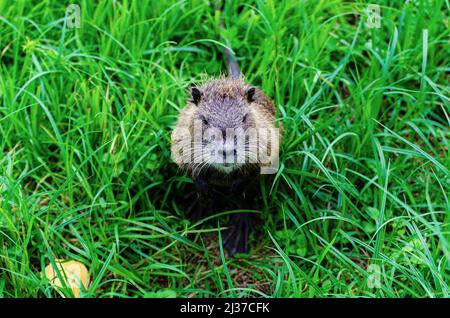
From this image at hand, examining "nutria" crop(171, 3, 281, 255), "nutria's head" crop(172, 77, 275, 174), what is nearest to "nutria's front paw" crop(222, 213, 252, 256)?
"nutria" crop(171, 3, 281, 255)

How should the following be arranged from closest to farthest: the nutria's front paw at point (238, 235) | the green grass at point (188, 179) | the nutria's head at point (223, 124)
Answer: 1. the nutria's head at point (223, 124)
2. the green grass at point (188, 179)
3. the nutria's front paw at point (238, 235)

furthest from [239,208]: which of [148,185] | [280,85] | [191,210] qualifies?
[280,85]

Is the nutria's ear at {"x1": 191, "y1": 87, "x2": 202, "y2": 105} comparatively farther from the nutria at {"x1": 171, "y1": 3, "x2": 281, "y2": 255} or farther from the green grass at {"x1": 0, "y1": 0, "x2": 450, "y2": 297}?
Result: the green grass at {"x1": 0, "y1": 0, "x2": 450, "y2": 297}

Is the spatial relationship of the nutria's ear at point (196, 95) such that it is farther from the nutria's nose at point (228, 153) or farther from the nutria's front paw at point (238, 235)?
the nutria's front paw at point (238, 235)

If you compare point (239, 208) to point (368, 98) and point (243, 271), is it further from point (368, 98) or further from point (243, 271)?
point (368, 98)

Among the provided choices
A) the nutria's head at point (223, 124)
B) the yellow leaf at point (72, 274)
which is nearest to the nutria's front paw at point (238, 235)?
the nutria's head at point (223, 124)
